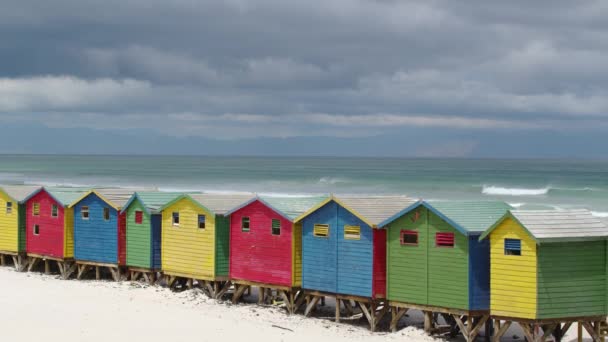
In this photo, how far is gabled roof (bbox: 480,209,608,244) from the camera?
84.2 feet

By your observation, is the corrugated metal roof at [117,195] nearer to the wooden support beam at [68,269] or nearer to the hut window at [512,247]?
the wooden support beam at [68,269]

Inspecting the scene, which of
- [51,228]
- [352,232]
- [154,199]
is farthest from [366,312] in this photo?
[51,228]

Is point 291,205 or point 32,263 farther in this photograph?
point 32,263

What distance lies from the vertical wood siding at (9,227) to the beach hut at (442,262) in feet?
71.8

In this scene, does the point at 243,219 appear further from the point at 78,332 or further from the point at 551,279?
the point at 551,279

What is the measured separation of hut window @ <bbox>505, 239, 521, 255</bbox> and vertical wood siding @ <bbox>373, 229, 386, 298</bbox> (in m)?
5.10

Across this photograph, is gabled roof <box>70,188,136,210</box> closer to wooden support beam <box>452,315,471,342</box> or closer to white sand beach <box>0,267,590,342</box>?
white sand beach <box>0,267,590,342</box>

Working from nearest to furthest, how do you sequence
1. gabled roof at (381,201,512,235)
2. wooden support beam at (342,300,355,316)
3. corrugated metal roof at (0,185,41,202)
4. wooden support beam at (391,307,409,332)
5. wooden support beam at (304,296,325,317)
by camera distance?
gabled roof at (381,201,512,235), wooden support beam at (391,307,409,332), wooden support beam at (304,296,325,317), wooden support beam at (342,300,355,316), corrugated metal roof at (0,185,41,202)

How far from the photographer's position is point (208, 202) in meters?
→ 36.0

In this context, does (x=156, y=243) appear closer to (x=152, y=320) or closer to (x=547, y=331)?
(x=152, y=320)

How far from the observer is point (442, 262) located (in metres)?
28.2

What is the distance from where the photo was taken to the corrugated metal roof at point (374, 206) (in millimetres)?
30422

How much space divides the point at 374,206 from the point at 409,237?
8.73ft

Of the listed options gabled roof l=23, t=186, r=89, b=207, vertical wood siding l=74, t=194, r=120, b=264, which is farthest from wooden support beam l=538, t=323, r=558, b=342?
gabled roof l=23, t=186, r=89, b=207
